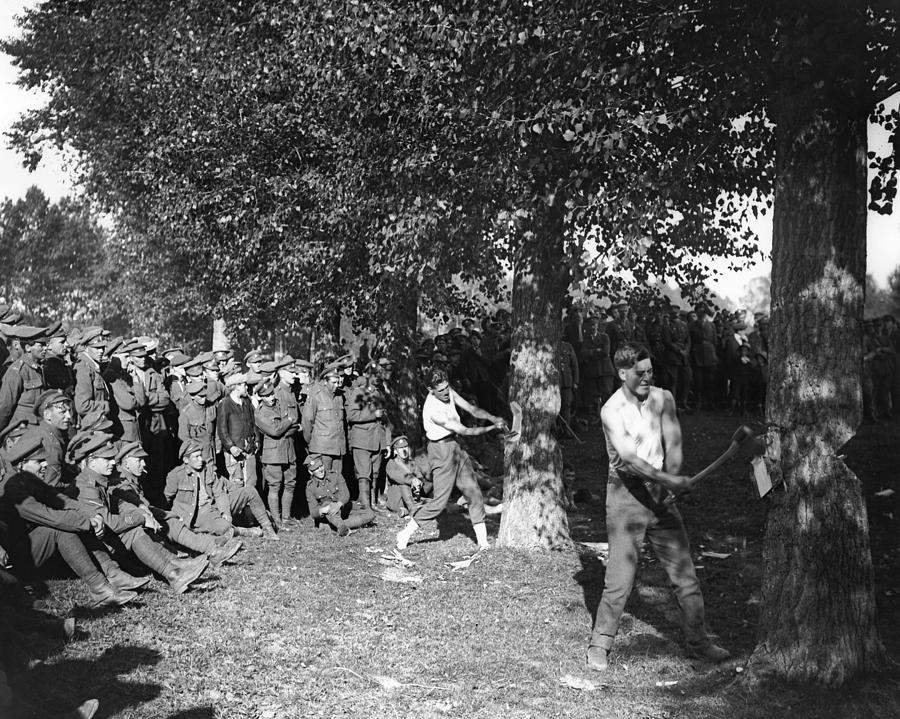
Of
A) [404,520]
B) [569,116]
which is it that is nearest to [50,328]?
[404,520]

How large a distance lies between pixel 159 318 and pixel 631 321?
16124 mm

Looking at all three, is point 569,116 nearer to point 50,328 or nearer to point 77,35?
point 50,328

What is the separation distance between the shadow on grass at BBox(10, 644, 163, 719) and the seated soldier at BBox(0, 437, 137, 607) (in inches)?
49.3

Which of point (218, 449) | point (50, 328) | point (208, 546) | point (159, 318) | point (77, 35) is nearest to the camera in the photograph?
point (208, 546)

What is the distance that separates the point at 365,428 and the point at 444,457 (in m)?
2.81

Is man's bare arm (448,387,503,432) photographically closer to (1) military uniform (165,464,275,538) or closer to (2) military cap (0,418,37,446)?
(1) military uniform (165,464,275,538)

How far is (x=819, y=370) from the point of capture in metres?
6.21

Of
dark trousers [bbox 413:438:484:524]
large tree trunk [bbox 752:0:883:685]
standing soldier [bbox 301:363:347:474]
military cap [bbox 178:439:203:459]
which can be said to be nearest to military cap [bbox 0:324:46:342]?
military cap [bbox 178:439:203:459]

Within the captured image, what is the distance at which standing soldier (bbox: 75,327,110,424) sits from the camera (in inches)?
432

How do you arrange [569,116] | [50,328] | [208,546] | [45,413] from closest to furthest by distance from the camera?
[569,116]
[45,413]
[208,546]
[50,328]

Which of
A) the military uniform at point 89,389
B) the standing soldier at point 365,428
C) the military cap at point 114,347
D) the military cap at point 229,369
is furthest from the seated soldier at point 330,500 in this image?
the military uniform at point 89,389

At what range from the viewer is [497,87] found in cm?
849

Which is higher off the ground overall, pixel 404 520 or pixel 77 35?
pixel 77 35

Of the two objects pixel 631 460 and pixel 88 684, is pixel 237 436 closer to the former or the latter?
pixel 88 684
